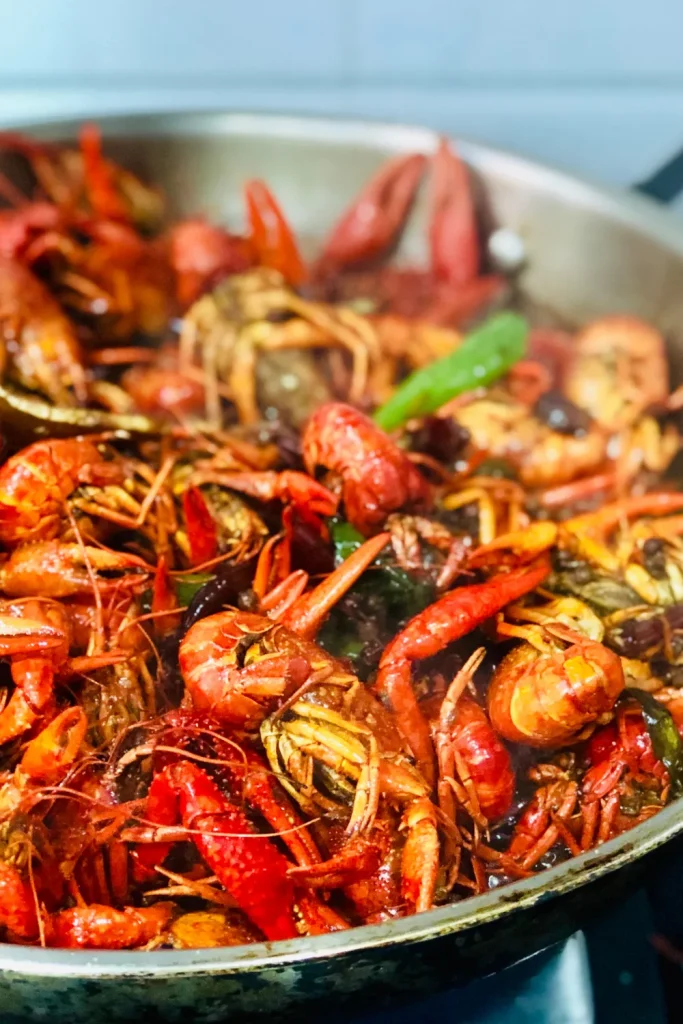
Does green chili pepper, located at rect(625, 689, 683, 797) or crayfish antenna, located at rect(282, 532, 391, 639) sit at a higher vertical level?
crayfish antenna, located at rect(282, 532, 391, 639)

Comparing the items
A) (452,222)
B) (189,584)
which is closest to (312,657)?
(189,584)

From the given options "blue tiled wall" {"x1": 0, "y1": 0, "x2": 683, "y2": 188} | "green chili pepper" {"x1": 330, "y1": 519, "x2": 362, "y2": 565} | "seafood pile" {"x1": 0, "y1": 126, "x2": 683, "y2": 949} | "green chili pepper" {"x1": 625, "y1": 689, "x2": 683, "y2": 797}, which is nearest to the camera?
"seafood pile" {"x1": 0, "y1": 126, "x2": 683, "y2": 949}

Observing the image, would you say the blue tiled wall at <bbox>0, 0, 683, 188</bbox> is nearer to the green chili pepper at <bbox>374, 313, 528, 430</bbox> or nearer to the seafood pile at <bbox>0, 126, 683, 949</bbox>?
the green chili pepper at <bbox>374, 313, 528, 430</bbox>

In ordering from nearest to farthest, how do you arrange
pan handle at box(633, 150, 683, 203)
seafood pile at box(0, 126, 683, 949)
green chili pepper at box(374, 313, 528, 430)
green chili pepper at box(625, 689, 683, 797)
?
1. seafood pile at box(0, 126, 683, 949)
2. green chili pepper at box(625, 689, 683, 797)
3. green chili pepper at box(374, 313, 528, 430)
4. pan handle at box(633, 150, 683, 203)

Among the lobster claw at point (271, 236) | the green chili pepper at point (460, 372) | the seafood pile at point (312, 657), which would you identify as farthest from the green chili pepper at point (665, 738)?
the lobster claw at point (271, 236)

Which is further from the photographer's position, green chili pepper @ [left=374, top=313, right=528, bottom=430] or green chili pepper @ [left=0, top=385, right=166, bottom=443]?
green chili pepper @ [left=374, top=313, right=528, bottom=430]

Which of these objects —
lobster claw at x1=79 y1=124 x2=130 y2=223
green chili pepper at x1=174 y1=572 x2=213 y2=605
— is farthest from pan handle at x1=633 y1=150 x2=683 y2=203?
green chili pepper at x1=174 y1=572 x2=213 y2=605
